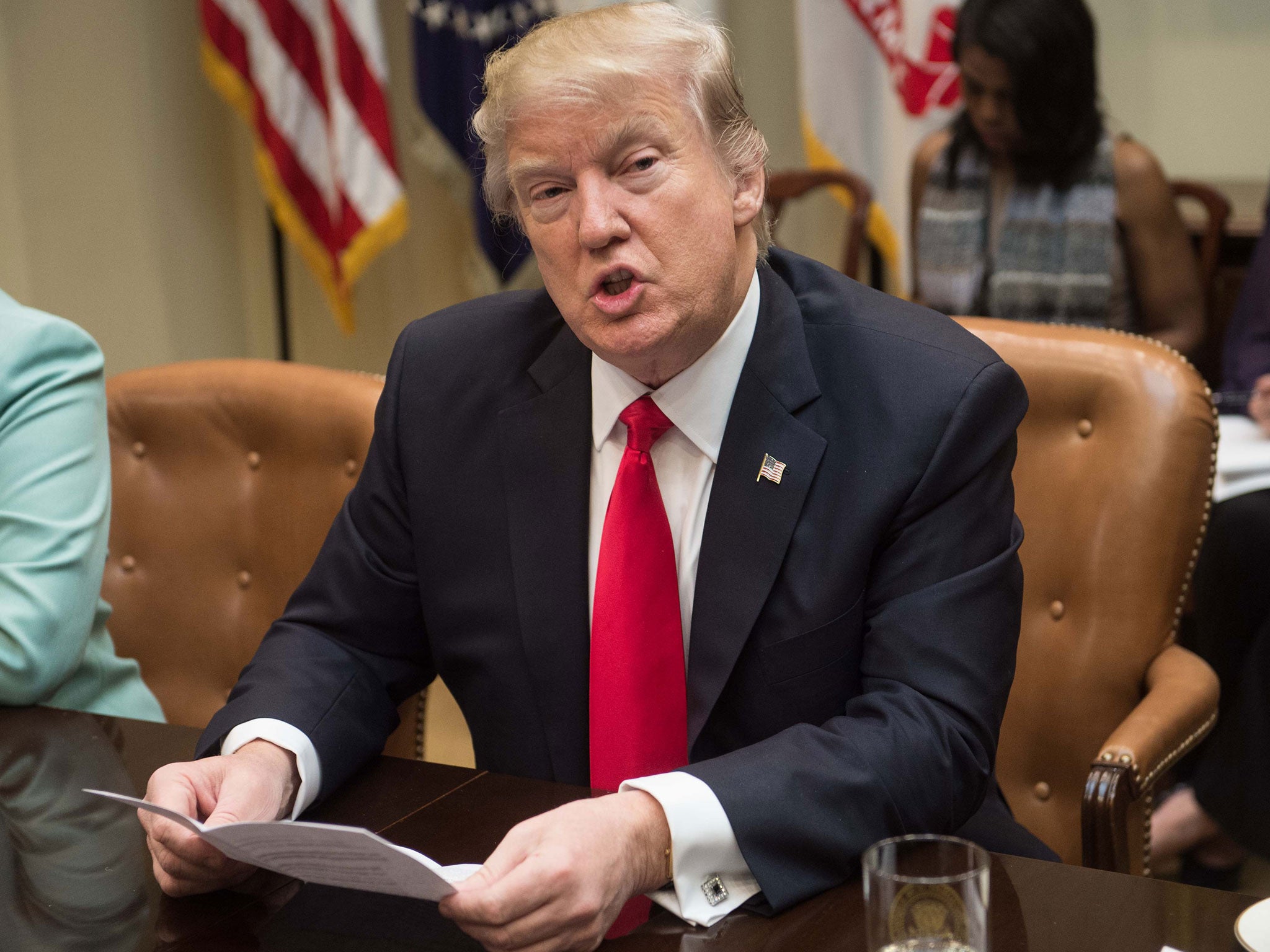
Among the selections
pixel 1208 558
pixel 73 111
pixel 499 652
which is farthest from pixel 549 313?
pixel 73 111

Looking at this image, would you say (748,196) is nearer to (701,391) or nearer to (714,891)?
(701,391)

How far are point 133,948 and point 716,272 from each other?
792 millimetres

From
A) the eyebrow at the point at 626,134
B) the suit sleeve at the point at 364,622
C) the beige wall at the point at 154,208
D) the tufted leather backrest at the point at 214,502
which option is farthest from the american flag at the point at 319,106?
the eyebrow at the point at 626,134

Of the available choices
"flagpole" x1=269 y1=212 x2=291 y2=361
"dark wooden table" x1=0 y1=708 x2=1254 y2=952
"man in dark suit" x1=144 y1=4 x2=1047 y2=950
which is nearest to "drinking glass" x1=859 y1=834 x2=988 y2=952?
"dark wooden table" x1=0 y1=708 x2=1254 y2=952

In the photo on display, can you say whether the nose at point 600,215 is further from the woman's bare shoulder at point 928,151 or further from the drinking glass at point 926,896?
the woman's bare shoulder at point 928,151

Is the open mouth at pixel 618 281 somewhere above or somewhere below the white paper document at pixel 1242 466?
above

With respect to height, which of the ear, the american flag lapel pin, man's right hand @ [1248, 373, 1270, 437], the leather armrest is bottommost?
man's right hand @ [1248, 373, 1270, 437]

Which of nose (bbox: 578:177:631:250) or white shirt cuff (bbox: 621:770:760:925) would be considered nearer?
white shirt cuff (bbox: 621:770:760:925)

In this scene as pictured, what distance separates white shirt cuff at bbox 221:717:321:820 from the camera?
1.28 m

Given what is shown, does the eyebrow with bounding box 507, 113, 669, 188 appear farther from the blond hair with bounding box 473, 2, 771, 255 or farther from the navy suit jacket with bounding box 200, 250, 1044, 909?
the navy suit jacket with bounding box 200, 250, 1044, 909

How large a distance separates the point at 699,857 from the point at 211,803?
44 cm

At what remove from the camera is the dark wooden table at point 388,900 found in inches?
39.2

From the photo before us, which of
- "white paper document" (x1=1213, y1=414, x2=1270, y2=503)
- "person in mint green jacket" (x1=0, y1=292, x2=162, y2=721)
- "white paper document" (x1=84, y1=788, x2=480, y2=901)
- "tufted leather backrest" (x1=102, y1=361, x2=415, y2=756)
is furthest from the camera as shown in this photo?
"white paper document" (x1=1213, y1=414, x2=1270, y2=503)

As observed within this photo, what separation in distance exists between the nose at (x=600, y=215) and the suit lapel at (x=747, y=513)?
0.69 ft
